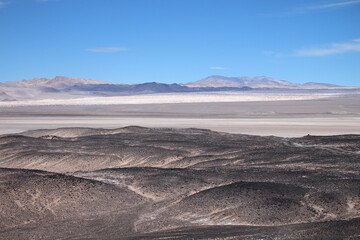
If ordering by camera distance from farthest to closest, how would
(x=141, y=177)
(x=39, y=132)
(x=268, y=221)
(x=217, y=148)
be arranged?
(x=39, y=132), (x=217, y=148), (x=141, y=177), (x=268, y=221)

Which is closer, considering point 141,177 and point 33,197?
point 33,197

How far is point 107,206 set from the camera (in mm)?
10625

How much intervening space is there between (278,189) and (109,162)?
6.52 metres

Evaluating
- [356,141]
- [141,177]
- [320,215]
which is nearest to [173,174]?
[141,177]

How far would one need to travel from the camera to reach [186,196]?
36.1 feet

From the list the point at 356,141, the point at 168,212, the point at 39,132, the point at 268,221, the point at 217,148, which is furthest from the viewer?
the point at 39,132

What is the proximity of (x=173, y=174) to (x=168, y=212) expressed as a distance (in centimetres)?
280

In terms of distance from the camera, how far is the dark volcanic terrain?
8.93m

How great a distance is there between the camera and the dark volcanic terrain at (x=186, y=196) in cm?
893

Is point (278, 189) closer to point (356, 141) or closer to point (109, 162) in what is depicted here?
point (109, 162)

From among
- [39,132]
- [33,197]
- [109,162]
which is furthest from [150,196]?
[39,132]

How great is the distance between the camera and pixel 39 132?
25.4m

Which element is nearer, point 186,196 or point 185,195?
point 186,196

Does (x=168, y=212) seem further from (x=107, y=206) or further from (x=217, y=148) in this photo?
(x=217, y=148)
